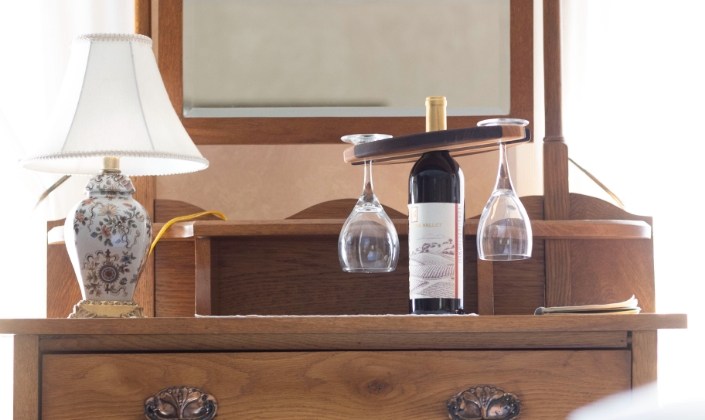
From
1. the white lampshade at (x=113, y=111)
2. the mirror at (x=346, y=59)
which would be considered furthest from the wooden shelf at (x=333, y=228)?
the mirror at (x=346, y=59)

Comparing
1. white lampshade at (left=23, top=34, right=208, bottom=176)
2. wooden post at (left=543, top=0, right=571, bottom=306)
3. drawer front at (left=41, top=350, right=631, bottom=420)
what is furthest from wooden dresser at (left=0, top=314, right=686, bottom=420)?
wooden post at (left=543, top=0, right=571, bottom=306)

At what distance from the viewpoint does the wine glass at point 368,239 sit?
1273mm

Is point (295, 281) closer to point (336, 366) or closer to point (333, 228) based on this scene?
point (333, 228)

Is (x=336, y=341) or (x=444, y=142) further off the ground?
(x=444, y=142)

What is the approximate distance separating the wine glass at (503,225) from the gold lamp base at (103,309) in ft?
1.53

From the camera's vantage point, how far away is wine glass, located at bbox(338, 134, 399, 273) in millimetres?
1273

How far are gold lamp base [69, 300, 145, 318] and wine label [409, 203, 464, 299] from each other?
376 millimetres

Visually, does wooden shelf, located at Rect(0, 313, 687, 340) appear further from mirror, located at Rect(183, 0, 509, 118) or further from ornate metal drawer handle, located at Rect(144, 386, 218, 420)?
mirror, located at Rect(183, 0, 509, 118)

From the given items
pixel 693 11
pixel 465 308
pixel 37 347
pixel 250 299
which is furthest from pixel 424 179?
pixel 693 11

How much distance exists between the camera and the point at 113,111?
1293mm

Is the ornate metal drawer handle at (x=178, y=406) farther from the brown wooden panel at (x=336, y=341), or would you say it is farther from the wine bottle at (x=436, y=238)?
the wine bottle at (x=436, y=238)

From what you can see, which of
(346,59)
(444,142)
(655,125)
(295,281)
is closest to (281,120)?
(346,59)

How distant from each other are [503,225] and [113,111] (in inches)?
21.1

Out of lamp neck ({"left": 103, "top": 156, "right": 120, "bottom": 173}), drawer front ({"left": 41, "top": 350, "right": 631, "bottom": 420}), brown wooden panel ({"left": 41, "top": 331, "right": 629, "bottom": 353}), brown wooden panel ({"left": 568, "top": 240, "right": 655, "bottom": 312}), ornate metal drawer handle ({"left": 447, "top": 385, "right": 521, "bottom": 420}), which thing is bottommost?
ornate metal drawer handle ({"left": 447, "top": 385, "right": 521, "bottom": 420})
